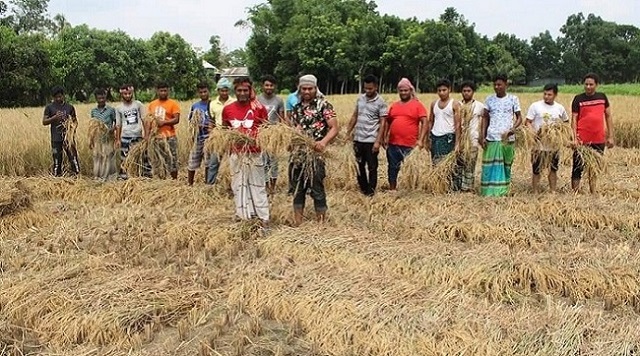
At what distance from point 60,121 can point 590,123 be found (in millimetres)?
6442

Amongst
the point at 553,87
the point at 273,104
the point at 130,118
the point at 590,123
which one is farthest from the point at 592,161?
the point at 130,118

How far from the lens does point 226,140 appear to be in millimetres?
4922

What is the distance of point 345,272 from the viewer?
4.02 metres

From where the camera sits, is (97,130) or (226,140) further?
(97,130)

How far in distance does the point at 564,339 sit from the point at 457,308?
61 cm

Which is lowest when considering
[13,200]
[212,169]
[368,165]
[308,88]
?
[13,200]

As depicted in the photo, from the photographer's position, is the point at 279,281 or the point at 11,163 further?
the point at 11,163

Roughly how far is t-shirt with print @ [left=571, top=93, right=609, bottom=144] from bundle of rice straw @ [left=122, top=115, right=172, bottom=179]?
477 centimetres

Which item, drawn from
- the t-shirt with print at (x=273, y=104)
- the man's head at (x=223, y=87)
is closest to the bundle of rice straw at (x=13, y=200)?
the man's head at (x=223, y=87)

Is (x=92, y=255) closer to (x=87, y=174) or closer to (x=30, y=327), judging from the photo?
(x=30, y=327)

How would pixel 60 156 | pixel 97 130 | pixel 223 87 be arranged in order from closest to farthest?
pixel 223 87 < pixel 97 130 < pixel 60 156

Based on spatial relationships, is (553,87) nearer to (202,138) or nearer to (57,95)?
(202,138)

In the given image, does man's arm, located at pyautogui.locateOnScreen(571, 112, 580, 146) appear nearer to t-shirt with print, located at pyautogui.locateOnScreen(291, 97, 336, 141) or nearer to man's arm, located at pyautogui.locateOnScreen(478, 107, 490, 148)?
man's arm, located at pyautogui.locateOnScreen(478, 107, 490, 148)

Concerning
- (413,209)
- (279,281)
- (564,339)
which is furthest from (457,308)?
(413,209)
